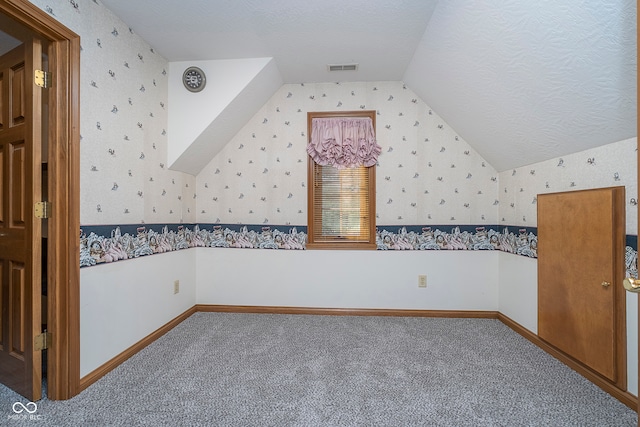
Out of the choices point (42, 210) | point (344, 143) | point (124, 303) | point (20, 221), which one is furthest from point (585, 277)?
point (20, 221)

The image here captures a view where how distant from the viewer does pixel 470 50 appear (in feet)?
6.44

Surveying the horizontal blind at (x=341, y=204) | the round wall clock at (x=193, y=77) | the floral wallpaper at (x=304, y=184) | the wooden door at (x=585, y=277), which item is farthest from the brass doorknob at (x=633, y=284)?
the round wall clock at (x=193, y=77)

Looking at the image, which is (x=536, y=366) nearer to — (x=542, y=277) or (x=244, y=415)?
(x=542, y=277)

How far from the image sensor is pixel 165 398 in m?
1.61

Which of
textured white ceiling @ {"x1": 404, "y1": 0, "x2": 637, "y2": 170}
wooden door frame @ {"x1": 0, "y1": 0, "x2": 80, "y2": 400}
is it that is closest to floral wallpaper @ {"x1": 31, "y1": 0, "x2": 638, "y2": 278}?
textured white ceiling @ {"x1": 404, "y1": 0, "x2": 637, "y2": 170}

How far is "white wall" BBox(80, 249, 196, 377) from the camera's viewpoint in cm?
175

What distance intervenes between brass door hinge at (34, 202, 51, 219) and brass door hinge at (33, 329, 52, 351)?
638 mm

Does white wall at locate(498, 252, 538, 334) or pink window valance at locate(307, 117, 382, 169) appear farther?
pink window valance at locate(307, 117, 382, 169)

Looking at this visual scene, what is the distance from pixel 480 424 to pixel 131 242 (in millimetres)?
2392

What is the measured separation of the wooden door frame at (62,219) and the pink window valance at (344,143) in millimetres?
1875

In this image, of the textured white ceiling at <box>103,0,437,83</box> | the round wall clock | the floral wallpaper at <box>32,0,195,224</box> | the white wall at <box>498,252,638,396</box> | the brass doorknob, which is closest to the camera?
the brass doorknob

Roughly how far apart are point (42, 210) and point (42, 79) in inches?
27.6

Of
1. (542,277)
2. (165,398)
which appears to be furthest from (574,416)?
(165,398)

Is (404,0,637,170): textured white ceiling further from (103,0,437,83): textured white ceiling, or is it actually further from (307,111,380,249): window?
(307,111,380,249): window
